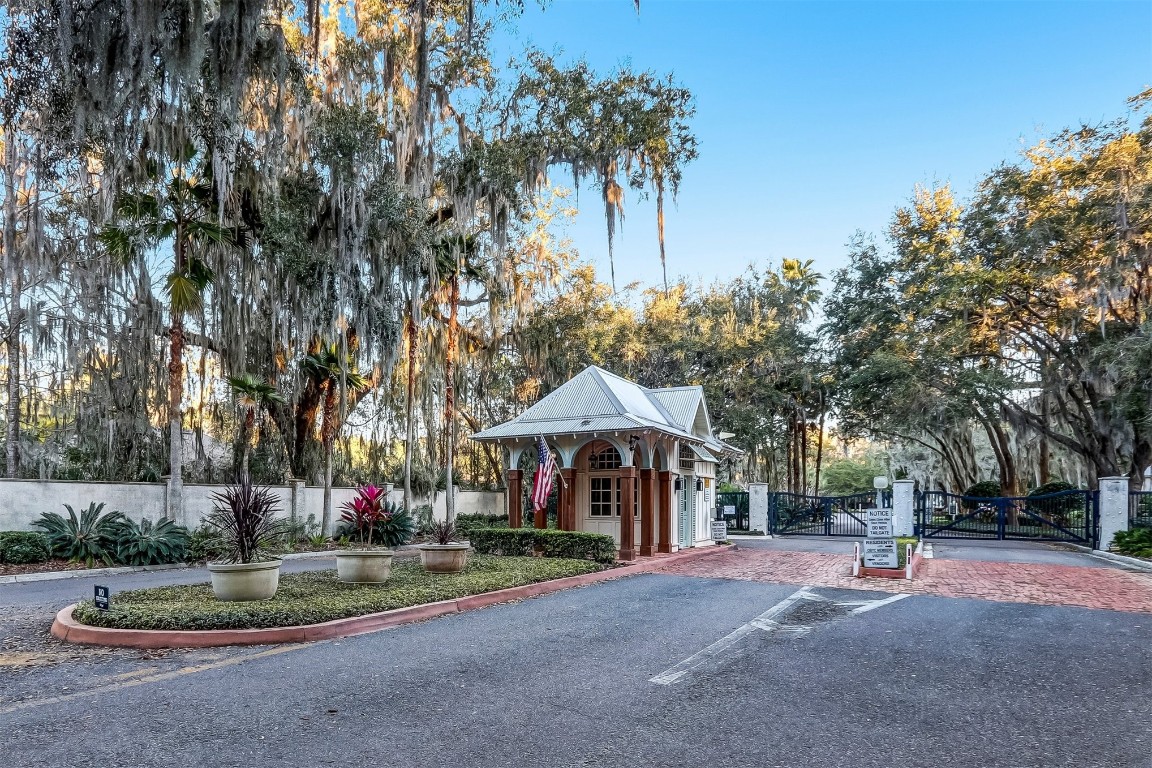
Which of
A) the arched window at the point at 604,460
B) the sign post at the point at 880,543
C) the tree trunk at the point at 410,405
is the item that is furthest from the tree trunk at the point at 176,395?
the sign post at the point at 880,543

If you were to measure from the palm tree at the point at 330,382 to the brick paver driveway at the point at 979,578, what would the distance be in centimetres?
925

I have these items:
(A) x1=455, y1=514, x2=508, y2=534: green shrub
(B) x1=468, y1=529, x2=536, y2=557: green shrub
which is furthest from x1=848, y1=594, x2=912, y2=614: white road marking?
(A) x1=455, y1=514, x2=508, y2=534: green shrub

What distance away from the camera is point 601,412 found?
52.5 feet

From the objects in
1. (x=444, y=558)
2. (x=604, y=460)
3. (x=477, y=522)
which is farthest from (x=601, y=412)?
(x=477, y=522)

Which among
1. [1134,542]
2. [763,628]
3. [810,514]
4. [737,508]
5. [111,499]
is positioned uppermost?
[111,499]

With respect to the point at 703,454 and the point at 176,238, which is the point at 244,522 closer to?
Result: the point at 176,238

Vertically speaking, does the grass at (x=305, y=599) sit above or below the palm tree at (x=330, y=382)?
below

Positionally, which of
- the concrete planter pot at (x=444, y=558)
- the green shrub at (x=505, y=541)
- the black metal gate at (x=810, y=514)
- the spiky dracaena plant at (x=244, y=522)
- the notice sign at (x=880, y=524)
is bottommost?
the black metal gate at (x=810, y=514)

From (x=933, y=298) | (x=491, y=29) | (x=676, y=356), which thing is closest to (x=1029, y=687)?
(x=491, y=29)

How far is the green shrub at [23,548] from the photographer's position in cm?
1128

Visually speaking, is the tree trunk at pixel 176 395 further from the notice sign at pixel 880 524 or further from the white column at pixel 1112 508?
the white column at pixel 1112 508

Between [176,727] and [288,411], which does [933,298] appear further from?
[176,727]

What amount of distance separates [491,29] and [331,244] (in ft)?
21.3

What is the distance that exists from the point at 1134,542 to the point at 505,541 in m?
15.3
